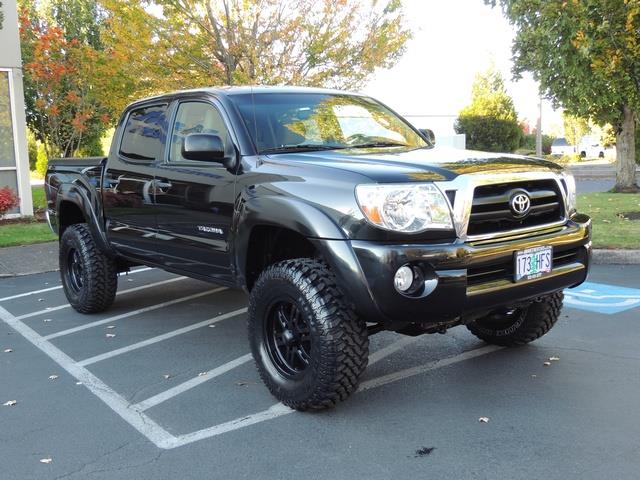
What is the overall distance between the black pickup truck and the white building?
936cm

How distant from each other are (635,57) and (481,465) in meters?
9.34

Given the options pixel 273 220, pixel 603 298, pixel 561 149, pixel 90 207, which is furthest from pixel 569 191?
pixel 561 149

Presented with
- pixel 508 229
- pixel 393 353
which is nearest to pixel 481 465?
pixel 508 229

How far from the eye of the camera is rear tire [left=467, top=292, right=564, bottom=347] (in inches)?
176

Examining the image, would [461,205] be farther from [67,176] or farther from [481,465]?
[67,176]

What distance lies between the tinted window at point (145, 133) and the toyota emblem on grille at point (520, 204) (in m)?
2.77

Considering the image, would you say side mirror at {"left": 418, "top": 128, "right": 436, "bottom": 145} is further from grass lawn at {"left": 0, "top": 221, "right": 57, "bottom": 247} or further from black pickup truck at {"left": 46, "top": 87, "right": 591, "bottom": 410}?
grass lawn at {"left": 0, "top": 221, "right": 57, "bottom": 247}

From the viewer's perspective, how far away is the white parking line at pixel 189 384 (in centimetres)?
395

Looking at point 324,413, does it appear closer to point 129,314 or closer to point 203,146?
point 203,146

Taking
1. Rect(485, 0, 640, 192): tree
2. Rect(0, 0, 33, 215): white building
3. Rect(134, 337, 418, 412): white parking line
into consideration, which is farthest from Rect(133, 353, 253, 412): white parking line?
Rect(0, 0, 33, 215): white building

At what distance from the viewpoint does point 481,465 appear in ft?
9.89

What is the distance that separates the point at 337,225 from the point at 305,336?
0.75 metres

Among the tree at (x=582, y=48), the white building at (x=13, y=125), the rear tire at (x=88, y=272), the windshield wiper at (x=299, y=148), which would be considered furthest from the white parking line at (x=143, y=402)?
the white building at (x=13, y=125)

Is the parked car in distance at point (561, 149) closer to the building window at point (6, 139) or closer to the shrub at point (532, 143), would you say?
the shrub at point (532, 143)
